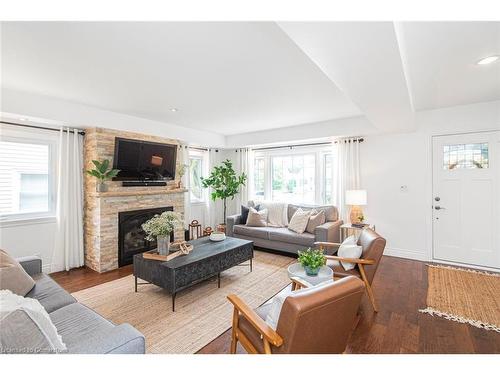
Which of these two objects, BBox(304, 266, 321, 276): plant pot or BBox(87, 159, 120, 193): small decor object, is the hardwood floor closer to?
BBox(304, 266, 321, 276): plant pot

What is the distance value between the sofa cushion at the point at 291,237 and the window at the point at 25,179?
146 inches

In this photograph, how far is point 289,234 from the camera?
14.4ft

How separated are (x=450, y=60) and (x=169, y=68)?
9.14 feet

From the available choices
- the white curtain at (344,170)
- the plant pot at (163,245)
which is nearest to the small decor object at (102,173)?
the plant pot at (163,245)

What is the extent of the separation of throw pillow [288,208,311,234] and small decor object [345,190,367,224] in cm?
77

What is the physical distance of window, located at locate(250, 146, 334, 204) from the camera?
5.32 m

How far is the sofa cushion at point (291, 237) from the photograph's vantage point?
4.20 m

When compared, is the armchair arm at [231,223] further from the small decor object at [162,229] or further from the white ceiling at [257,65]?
the white ceiling at [257,65]

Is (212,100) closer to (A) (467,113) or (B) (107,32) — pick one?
(B) (107,32)

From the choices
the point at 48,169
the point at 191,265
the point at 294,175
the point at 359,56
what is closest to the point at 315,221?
the point at 294,175

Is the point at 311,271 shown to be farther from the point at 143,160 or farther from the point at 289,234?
the point at 143,160

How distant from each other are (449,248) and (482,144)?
1.73m

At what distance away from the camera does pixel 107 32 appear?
1.85m
